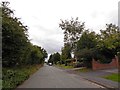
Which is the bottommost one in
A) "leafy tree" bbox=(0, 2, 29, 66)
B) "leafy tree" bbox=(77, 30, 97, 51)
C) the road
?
the road

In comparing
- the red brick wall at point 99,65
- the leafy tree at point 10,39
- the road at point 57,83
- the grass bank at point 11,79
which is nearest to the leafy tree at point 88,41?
the red brick wall at point 99,65

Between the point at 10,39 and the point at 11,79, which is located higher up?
the point at 10,39

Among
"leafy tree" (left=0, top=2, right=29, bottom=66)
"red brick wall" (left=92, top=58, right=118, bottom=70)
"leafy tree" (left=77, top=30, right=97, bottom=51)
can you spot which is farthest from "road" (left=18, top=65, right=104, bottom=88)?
"leafy tree" (left=77, top=30, right=97, bottom=51)

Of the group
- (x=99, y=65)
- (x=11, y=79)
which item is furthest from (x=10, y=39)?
(x=99, y=65)

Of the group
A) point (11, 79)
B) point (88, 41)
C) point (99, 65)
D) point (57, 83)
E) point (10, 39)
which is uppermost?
point (88, 41)

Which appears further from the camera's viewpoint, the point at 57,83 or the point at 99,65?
the point at 99,65

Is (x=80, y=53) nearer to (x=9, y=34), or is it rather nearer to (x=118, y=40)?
(x=118, y=40)

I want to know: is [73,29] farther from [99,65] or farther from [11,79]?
[11,79]

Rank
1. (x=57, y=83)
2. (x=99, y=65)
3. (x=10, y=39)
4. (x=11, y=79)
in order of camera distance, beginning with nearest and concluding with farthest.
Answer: (x=11, y=79) < (x=10, y=39) < (x=57, y=83) < (x=99, y=65)

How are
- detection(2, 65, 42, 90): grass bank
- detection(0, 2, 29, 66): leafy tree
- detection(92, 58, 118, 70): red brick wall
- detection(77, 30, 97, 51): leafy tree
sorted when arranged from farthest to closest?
detection(77, 30, 97, 51): leafy tree < detection(92, 58, 118, 70): red brick wall < detection(0, 2, 29, 66): leafy tree < detection(2, 65, 42, 90): grass bank

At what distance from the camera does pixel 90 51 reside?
50375 mm

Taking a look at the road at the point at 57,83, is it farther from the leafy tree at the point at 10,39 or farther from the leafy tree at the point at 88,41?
the leafy tree at the point at 88,41

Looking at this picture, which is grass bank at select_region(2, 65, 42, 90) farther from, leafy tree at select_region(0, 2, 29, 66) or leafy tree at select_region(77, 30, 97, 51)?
leafy tree at select_region(77, 30, 97, 51)

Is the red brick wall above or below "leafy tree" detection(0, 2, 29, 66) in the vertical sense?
below
